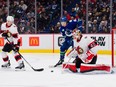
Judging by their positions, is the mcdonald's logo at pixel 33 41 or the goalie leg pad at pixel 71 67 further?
the mcdonald's logo at pixel 33 41

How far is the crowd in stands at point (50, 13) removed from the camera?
38.0 feet

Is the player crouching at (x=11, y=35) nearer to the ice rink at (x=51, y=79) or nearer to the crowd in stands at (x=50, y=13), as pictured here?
the ice rink at (x=51, y=79)

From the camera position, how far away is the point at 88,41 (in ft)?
23.2

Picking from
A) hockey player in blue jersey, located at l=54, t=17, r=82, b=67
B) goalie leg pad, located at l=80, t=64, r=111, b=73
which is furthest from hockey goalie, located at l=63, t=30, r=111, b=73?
hockey player in blue jersey, located at l=54, t=17, r=82, b=67

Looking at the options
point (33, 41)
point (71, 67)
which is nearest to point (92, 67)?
point (71, 67)

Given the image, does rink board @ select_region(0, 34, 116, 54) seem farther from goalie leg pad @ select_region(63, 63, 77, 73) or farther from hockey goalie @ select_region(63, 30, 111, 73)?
hockey goalie @ select_region(63, 30, 111, 73)

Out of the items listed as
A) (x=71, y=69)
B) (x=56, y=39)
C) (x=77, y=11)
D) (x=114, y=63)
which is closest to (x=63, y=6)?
(x=77, y=11)

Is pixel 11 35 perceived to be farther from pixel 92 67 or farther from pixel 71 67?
pixel 92 67

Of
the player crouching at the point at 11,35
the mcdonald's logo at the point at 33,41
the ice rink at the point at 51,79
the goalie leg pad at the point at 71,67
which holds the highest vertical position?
the player crouching at the point at 11,35

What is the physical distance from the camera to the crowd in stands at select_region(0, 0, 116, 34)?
1159 cm

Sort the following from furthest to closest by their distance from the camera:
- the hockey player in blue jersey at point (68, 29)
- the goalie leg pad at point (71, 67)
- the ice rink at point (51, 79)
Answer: the hockey player in blue jersey at point (68, 29) → the goalie leg pad at point (71, 67) → the ice rink at point (51, 79)

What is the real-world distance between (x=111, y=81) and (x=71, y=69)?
3.89 ft

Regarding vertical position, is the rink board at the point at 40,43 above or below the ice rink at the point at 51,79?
above

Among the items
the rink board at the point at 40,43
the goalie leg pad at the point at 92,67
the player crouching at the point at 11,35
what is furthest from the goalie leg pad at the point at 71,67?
the rink board at the point at 40,43
